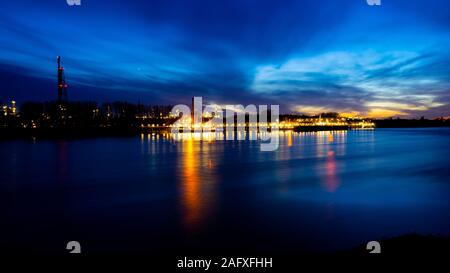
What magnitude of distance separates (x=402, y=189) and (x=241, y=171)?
935cm

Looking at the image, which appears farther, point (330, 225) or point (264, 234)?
point (330, 225)

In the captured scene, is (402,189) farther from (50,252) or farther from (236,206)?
(50,252)

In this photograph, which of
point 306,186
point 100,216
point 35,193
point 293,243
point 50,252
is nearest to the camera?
point 50,252

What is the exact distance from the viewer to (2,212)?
12398mm

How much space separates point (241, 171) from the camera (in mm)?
23641

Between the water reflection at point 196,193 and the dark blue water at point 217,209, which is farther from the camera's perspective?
the water reflection at point 196,193

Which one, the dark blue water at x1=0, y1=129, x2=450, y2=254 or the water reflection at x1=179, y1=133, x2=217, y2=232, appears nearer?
the dark blue water at x1=0, y1=129, x2=450, y2=254

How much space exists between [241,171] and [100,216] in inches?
504

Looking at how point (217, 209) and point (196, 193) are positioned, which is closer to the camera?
point (217, 209)

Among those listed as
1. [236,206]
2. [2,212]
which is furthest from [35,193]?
[236,206]

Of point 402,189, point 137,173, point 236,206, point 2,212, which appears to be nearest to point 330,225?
A: point 236,206
